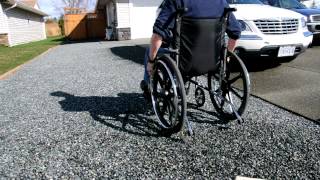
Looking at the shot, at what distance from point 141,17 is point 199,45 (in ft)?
57.8

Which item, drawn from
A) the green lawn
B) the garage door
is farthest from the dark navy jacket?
the garage door

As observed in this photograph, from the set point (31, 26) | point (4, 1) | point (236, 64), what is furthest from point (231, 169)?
point (31, 26)

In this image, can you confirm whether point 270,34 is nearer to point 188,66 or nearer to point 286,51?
point 286,51

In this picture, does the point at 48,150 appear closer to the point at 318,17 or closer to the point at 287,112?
the point at 287,112

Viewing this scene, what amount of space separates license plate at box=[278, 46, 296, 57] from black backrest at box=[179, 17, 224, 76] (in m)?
3.07

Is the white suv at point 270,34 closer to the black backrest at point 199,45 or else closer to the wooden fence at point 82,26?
the black backrest at point 199,45

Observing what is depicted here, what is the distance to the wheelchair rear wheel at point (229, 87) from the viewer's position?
11.6 ft

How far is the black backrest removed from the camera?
10.8ft

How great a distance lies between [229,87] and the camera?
12.7ft

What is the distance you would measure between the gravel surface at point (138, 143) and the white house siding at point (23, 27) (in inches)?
727

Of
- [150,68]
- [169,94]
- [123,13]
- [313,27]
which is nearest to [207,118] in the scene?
[169,94]

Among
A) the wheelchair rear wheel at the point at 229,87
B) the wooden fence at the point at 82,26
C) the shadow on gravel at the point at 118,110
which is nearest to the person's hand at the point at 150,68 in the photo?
the shadow on gravel at the point at 118,110

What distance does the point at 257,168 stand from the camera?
2.74 m

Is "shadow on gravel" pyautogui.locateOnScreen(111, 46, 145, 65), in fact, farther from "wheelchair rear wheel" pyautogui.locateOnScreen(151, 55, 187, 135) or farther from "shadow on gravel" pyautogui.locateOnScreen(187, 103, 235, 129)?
"wheelchair rear wheel" pyautogui.locateOnScreen(151, 55, 187, 135)
